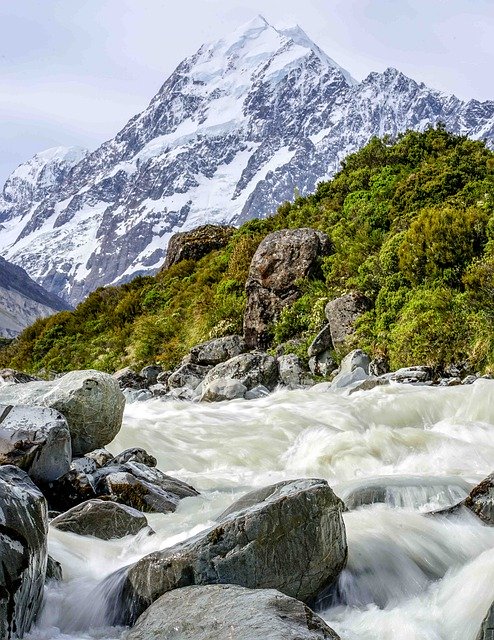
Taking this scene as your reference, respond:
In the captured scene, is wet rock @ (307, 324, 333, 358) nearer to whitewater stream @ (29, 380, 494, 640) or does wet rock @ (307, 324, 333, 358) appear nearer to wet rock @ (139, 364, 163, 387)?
whitewater stream @ (29, 380, 494, 640)

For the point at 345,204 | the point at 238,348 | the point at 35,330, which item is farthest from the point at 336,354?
the point at 35,330

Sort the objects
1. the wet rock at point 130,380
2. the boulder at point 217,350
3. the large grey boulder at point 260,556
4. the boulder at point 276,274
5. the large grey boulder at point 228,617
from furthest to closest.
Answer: the boulder at point 276,274 → the boulder at point 217,350 → the wet rock at point 130,380 → the large grey boulder at point 260,556 → the large grey boulder at point 228,617

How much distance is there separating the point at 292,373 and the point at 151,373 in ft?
20.6

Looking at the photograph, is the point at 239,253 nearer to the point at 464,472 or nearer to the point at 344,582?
the point at 464,472

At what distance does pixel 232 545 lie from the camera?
15.6 ft

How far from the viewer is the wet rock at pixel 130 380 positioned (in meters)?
20.3

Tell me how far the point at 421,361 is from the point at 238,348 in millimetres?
7135

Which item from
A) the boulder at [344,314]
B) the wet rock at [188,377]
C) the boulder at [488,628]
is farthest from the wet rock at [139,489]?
the boulder at [344,314]

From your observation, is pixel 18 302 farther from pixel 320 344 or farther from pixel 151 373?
pixel 320 344

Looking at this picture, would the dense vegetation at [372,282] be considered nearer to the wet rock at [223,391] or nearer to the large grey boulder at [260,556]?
the wet rock at [223,391]

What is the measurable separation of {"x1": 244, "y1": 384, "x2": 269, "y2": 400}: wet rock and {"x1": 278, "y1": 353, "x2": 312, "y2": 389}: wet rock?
902 mm

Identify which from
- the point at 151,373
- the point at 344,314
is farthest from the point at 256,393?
the point at 151,373

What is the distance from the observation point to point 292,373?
17.7 meters

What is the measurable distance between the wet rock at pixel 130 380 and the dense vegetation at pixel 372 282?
240 cm
